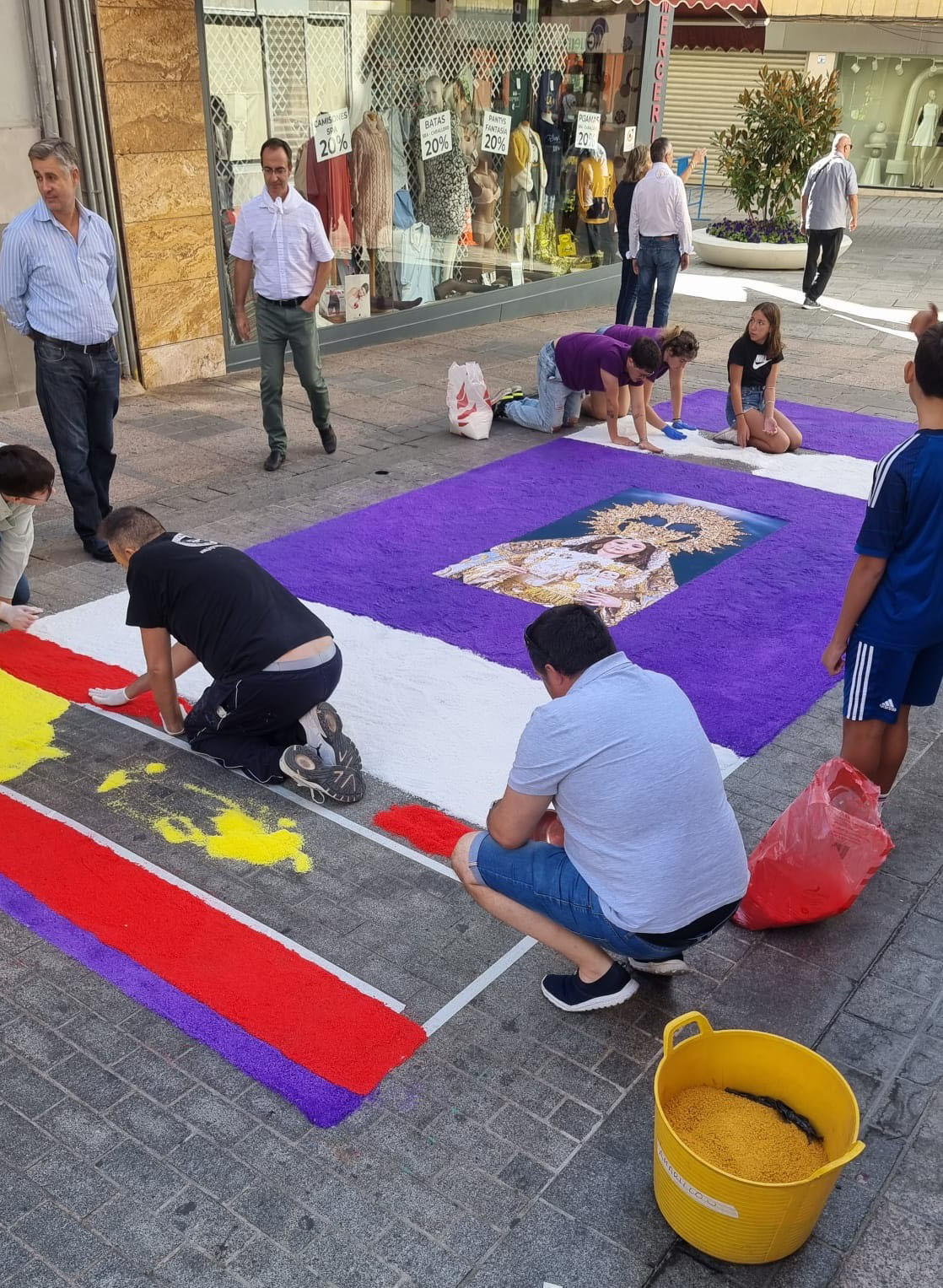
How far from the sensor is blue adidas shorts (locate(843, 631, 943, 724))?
3.76 m

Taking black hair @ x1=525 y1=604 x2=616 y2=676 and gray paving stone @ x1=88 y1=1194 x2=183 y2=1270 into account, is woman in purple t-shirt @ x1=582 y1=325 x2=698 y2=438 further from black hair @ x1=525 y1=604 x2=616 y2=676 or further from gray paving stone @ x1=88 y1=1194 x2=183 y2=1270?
gray paving stone @ x1=88 y1=1194 x2=183 y2=1270

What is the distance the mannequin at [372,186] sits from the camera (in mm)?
10305

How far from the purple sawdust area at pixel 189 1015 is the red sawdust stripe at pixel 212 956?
0.08ft

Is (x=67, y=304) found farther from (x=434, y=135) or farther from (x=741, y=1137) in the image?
(x=434, y=135)

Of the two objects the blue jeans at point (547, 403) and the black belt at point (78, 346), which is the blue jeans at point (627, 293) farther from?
the black belt at point (78, 346)

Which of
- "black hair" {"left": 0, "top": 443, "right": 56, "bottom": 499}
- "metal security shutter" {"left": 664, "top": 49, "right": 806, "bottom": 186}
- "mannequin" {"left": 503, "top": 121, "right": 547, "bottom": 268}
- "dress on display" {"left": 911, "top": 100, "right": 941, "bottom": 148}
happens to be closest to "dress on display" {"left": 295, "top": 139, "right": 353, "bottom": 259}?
"mannequin" {"left": 503, "top": 121, "right": 547, "bottom": 268}

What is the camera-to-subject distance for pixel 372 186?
1048 cm

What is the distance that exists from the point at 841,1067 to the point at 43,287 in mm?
4993

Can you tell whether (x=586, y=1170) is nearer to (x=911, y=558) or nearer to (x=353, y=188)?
(x=911, y=558)

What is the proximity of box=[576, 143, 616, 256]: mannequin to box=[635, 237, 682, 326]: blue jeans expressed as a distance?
282 cm

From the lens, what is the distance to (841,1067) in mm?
3090

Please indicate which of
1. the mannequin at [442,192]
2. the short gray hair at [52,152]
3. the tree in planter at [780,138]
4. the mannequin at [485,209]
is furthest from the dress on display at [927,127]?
the short gray hair at [52,152]

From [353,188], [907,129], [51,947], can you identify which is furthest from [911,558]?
[907,129]

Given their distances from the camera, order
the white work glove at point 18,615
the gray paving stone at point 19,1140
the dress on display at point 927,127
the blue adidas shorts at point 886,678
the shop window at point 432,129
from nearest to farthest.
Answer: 1. the gray paving stone at point 19,1140
2. the blue adidas shorts at point 886,678
3. the white work glove at point 18,615
4. the shop window at point 432,129
5. the dress on display at point 927,127
